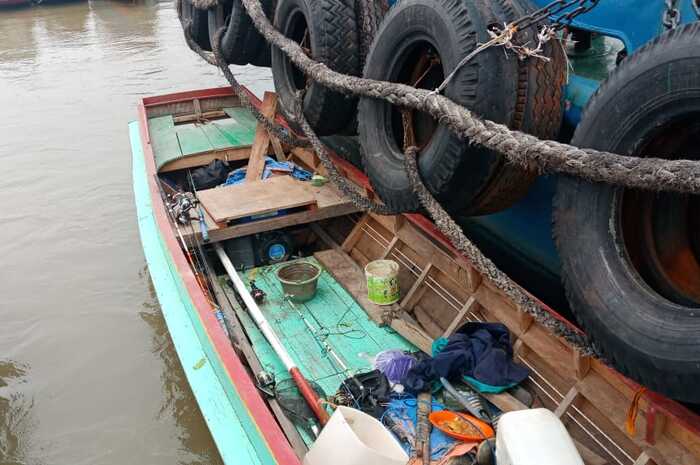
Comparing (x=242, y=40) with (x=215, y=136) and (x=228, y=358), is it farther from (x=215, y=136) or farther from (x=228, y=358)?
(x=228, y=358)

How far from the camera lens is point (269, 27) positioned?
15.9ft

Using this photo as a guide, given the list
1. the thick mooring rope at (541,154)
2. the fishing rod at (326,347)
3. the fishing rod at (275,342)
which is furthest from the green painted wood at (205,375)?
the thick mooring rope at (541,154)

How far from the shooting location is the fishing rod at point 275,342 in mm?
3211

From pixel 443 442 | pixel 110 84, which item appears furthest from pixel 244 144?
pixel 110 84

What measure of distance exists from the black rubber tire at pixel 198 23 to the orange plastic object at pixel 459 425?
622 centimetres

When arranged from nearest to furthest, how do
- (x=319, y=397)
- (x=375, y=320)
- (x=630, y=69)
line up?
(x=630, y=69), (x=319, y=397), (x=375, y=320)

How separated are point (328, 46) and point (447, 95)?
4.81ft

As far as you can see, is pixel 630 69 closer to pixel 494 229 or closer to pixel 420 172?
pixel 420 172

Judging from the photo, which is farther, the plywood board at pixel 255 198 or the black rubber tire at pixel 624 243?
the plywood board at pixel 255 198

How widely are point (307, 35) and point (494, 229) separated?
2.07 m

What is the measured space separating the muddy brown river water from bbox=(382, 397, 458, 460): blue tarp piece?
1.61 meters

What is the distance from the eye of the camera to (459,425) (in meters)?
3.04

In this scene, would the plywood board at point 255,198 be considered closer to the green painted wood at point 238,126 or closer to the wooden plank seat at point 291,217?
the wooden plank seat at point 291,217

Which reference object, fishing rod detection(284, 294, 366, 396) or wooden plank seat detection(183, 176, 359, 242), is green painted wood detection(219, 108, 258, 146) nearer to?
wooden plank seat detection(183, 176, 359, 242)
